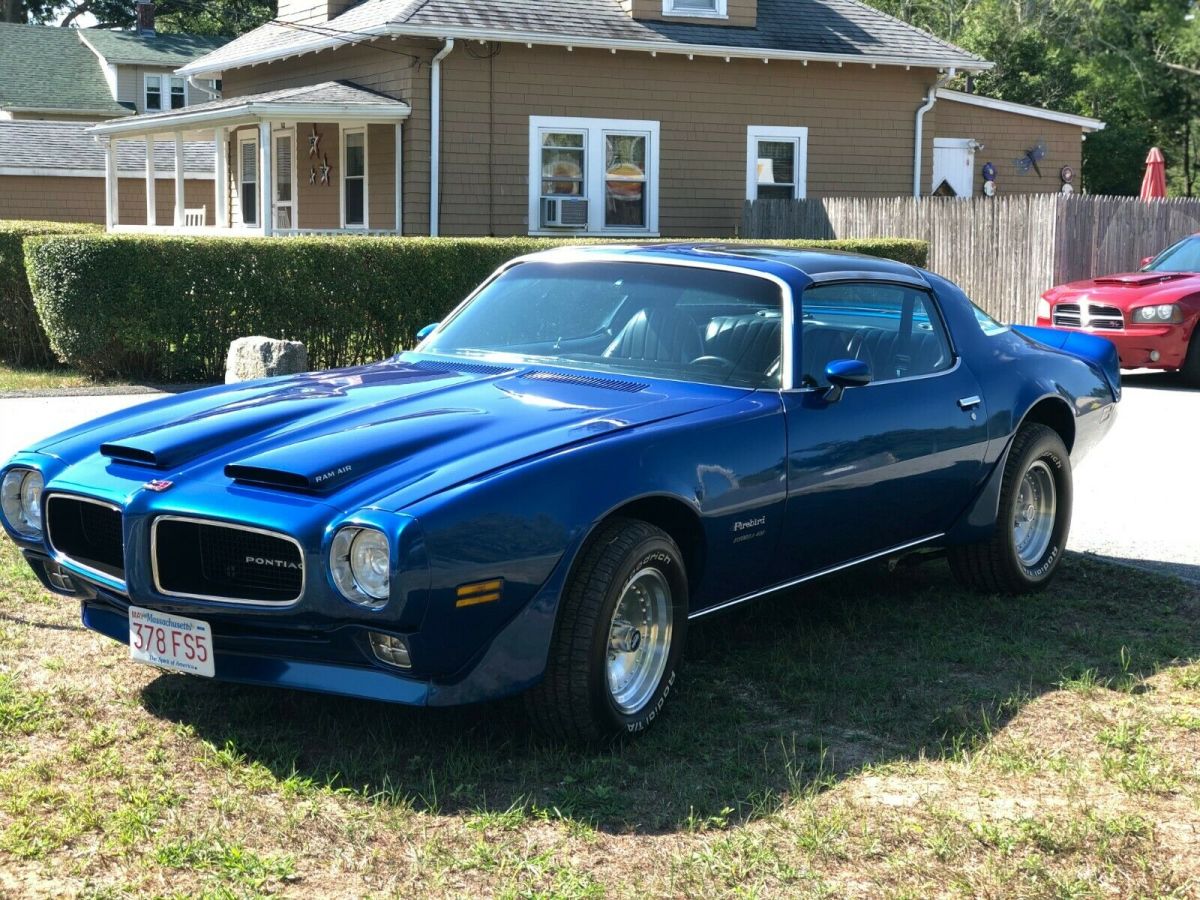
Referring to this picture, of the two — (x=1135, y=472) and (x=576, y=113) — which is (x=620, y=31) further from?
(x=1135, y=472)

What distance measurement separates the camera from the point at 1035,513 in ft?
22.0

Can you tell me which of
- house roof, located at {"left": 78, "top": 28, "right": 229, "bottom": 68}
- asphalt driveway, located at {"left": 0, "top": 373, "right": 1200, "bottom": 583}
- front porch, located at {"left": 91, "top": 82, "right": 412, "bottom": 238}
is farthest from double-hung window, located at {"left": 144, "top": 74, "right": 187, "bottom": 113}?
asphalt driveway, located at {"left": 0, "top": 373, "right": 1200, "bottom": 583}

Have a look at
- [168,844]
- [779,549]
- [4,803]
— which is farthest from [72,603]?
[779,549]

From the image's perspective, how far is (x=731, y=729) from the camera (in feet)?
15.8

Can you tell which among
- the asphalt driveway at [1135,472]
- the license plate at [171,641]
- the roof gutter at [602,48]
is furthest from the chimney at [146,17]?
the license plate at [171,641]

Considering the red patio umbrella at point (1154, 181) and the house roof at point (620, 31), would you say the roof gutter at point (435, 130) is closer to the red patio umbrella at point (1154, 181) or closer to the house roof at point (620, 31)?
the house roof at point (620, 31)

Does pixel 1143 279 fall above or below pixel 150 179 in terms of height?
below

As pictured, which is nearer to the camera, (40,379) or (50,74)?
(40,379)

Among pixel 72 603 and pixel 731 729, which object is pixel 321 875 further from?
pixel 72 603

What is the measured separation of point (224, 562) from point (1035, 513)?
386 centimetres

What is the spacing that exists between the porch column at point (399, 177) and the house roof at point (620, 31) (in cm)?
148

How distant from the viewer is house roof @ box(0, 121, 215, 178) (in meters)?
34.6

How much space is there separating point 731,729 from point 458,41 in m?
17.5

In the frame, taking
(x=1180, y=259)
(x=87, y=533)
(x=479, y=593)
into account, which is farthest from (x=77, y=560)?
(x=1180, y=259)
